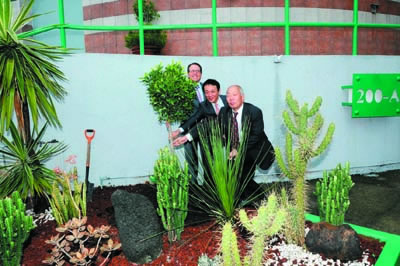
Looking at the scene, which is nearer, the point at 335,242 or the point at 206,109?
the point at 335,242

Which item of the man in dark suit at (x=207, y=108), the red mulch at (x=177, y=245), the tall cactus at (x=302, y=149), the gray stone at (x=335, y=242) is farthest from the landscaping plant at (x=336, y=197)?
the man in dark suit at (x=207, y=108)

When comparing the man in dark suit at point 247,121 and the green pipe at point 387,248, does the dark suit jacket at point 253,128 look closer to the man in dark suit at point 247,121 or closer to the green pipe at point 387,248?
the man in dark suit at point 247,121

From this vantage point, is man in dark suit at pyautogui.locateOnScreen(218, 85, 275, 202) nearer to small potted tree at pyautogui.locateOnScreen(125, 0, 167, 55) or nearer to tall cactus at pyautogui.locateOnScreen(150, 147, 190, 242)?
tall cactus at pyautogui.locateOnScreen(150, 147, 190, 242)

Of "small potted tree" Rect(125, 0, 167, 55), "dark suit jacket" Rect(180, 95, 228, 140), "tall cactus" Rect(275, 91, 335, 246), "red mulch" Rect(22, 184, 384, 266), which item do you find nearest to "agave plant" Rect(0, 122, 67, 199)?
"red mulch" Rect(22, 184, 384, 266)

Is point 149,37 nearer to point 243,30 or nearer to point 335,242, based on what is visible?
point 243,30

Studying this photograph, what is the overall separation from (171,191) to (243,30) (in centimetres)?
573

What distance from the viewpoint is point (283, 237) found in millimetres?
3533

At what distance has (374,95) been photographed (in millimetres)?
6027

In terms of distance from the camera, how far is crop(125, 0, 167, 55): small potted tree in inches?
305

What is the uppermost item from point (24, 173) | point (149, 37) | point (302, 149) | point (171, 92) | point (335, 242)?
point (149, 37)

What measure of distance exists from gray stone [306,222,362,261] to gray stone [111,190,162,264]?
1.33m

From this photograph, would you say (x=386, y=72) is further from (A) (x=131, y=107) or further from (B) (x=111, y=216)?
(B) (x=111, y=216)

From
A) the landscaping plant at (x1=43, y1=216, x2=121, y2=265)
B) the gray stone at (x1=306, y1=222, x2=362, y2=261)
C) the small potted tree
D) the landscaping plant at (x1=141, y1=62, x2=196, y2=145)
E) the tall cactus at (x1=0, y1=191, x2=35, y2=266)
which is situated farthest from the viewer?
the small potted tree

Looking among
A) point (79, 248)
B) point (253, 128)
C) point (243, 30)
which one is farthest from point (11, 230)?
point (243, 30)
